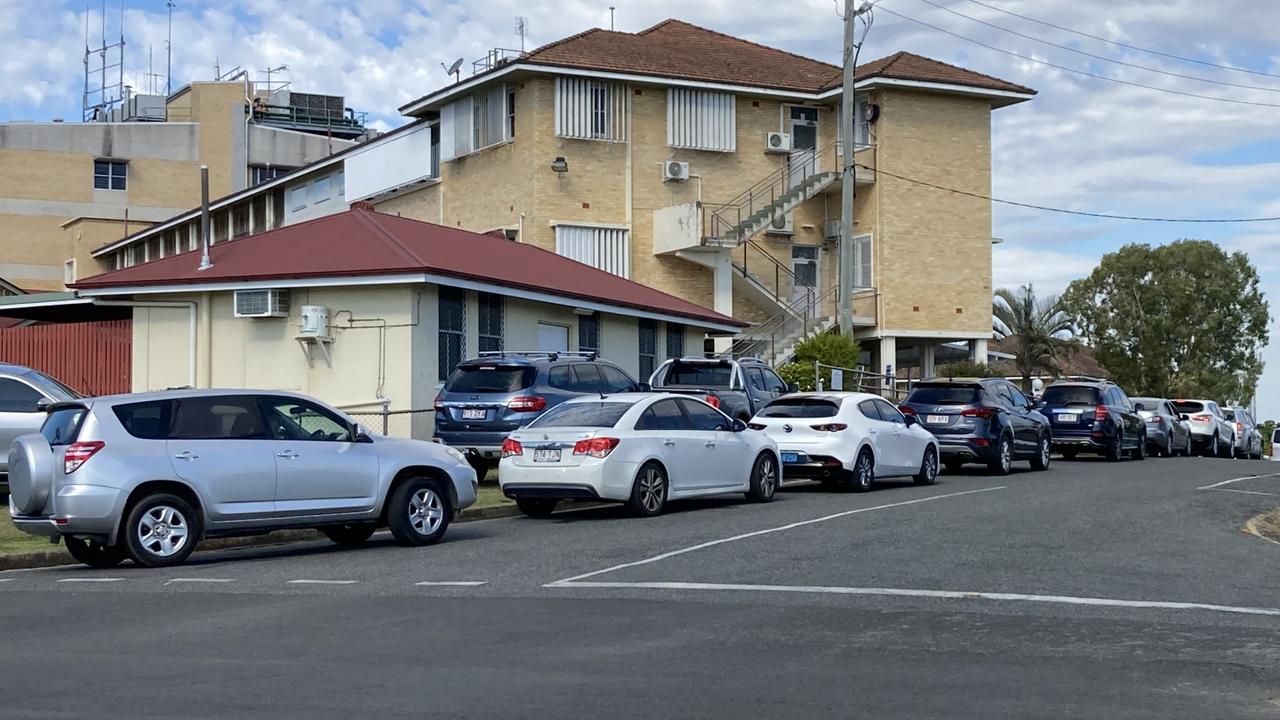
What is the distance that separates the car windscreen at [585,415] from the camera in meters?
17.9

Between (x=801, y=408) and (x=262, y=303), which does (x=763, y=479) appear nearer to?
(x=801, y=408)

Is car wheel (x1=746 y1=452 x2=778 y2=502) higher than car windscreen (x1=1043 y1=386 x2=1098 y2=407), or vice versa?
car windscreen (x1=1043 y1=386 x2=1098 y2=407)

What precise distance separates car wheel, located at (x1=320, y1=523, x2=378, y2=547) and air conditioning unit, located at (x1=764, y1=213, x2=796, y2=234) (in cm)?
2843

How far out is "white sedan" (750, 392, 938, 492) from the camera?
72.4 feet

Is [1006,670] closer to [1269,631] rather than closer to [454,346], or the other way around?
[1269,631]

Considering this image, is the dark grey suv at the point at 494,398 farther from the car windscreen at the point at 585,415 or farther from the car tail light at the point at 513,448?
the car tail light at the point at 513,448

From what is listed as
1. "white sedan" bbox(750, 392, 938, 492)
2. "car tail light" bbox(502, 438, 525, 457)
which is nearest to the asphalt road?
"car tail light" bbox(502, 438, 525, 457)

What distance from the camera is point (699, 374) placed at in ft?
86.9

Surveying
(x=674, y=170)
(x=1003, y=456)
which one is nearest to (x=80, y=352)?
(x=1003, y=456)

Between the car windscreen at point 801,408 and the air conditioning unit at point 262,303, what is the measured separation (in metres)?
8.72

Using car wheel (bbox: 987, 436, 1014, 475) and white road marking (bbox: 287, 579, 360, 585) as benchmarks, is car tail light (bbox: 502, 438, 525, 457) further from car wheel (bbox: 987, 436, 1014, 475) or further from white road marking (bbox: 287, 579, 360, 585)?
car wheel (bbox: 987, 436, 1014, 475)

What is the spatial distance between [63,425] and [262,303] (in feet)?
40.3

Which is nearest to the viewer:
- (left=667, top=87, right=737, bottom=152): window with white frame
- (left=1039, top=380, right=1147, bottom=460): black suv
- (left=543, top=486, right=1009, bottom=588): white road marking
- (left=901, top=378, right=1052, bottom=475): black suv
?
(left=543, top=486, right=1009, bottom=588): white road marking

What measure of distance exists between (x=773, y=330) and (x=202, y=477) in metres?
30.0
